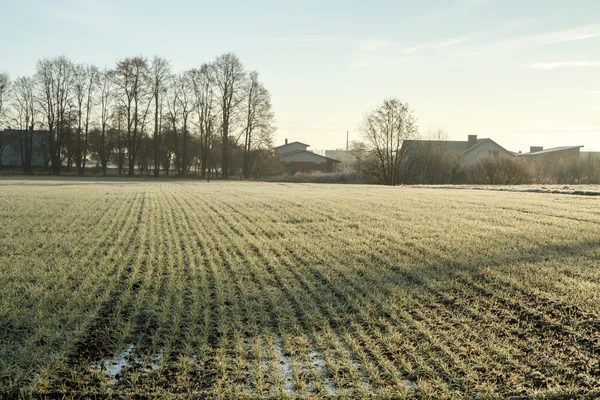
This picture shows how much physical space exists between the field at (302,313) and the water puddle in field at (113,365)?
0.02m

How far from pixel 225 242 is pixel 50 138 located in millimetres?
57196

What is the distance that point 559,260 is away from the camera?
8445mm

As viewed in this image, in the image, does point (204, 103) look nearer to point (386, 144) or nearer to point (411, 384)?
point (386, 144)

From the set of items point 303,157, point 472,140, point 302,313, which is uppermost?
point 472,140

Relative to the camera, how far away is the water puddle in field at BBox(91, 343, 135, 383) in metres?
4.42

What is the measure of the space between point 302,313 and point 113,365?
226 centimetres

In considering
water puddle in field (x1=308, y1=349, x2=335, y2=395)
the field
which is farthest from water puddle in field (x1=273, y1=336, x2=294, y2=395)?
water puddle in field (x1=308, y1=349, x2=335, y2=395)

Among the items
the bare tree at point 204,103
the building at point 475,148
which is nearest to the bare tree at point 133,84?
the bare tree at point 204,103

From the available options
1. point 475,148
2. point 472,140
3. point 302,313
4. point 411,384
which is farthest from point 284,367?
point 472,140

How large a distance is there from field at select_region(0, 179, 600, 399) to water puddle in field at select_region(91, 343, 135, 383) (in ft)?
0.07

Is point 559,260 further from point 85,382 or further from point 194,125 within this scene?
point 194,125

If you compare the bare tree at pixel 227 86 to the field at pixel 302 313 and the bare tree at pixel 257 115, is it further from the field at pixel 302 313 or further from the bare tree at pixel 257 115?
the field at pixel 302 313

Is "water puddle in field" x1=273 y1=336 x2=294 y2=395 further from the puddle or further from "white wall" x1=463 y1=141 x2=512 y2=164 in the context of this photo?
"white wall" x1=463 y1=141 x2=512 y2=164

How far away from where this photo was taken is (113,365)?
181 inches
